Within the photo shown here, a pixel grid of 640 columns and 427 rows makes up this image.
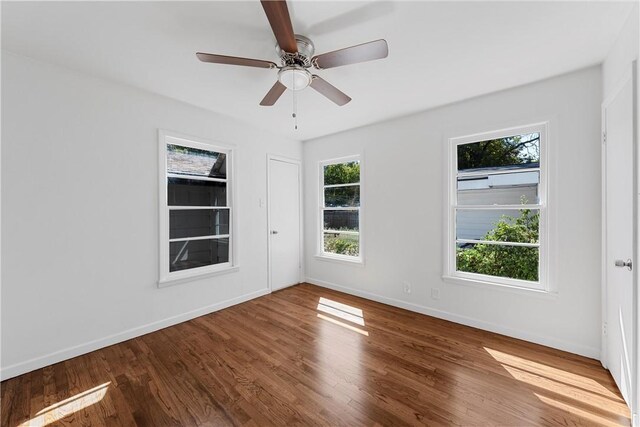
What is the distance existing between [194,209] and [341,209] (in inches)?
83.1

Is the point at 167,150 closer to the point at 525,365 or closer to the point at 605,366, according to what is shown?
the point at 525,365

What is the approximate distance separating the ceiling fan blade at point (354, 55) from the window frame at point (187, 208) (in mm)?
2036

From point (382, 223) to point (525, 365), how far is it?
6.59 ft

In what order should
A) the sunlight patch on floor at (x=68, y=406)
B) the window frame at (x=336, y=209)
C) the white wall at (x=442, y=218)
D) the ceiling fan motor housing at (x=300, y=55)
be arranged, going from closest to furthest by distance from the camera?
the sunlight patch on floor at (x=68, y=406)
the ceiling fan motor housing at (x=300, y=55)
the white wall at (x=442, y=218)
the window frame at (x=336, y=209)

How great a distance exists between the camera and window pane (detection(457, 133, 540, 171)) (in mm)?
2631

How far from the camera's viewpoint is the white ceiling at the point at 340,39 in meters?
1.64

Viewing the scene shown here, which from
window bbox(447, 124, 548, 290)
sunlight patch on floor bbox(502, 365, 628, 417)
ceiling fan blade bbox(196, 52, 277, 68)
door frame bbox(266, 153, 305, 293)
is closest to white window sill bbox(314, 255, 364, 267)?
door frame bbox(266, 153, 305, 293)

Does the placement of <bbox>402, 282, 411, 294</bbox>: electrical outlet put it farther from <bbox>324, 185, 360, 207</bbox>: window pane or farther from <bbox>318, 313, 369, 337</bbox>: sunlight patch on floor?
<bbox>324, 185, 360, 207</bbox>: window pane

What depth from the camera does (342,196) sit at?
4223 mm

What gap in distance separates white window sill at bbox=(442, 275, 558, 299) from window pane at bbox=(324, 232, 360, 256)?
1.35 meters

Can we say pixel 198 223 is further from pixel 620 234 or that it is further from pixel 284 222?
pixel 620 234

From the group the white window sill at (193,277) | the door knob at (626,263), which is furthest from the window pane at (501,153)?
the white window sill at (193,277)

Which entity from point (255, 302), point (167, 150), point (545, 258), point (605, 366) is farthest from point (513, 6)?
point (255, 302)

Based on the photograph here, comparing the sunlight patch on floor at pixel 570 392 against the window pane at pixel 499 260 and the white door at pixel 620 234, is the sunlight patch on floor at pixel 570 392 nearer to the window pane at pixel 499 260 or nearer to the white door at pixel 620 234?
the white door at pixel 620 234
